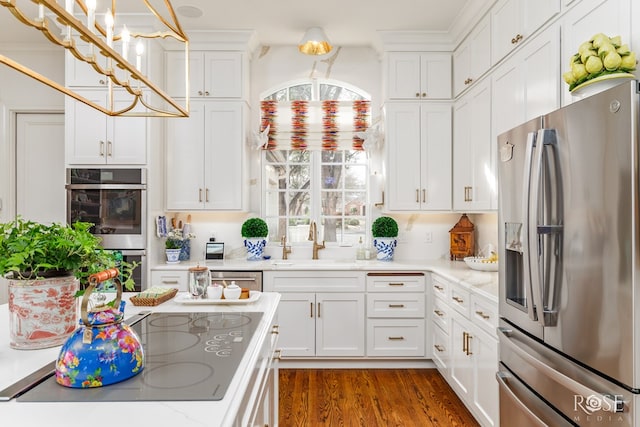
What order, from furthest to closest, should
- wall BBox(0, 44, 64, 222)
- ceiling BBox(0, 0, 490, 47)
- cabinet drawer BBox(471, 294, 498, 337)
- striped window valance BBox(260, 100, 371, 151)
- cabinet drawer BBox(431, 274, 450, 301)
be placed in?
striped window valance BBox(260, 100, 371, 151) → wall BBox(0, 44, 64, 222) → ceiling BBox(0, 0, 490, 47) → cabinet drawer BBox(431, 274, 450, 301) → cabinet drawer BBox(471, 294, 498, 337)

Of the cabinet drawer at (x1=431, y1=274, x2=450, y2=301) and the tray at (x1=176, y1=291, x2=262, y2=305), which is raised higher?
the tray at (x1=176, y1=291, x2=262, y2=305)

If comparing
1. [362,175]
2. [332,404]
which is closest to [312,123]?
[362,175]

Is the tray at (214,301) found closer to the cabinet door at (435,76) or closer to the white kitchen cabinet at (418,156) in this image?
the white kitchen cabinet at (418,156)

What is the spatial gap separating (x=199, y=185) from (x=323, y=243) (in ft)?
4.27

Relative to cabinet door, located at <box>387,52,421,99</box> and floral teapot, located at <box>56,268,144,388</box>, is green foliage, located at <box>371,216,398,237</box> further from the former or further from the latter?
floral teapot, located at <box>56,268,144,388</box>

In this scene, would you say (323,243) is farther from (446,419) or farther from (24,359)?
(24,359)

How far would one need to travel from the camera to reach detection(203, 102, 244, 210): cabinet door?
357cm

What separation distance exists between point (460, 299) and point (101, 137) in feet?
10.2

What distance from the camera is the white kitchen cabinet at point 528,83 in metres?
2.01

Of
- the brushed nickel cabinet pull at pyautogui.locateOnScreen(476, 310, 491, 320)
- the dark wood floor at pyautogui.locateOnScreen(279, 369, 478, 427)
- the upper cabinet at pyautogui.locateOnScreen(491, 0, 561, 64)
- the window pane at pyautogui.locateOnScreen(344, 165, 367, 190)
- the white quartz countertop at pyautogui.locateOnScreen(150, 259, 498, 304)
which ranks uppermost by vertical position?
the upper cabinet at pyautogui.locateOnScreen(491, 0, 561, 64)

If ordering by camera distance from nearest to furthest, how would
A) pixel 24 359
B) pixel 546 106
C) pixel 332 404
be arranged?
pixel 24 359, pixel 546 106, pixel 332 404

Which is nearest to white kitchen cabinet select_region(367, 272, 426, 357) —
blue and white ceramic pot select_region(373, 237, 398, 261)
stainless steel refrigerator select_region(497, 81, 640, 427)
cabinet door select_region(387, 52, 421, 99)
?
blue and white ceramic pot select_region(373, 237, 398, 261)

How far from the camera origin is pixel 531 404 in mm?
1575

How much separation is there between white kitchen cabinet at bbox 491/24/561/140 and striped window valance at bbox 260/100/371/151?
146 cm
